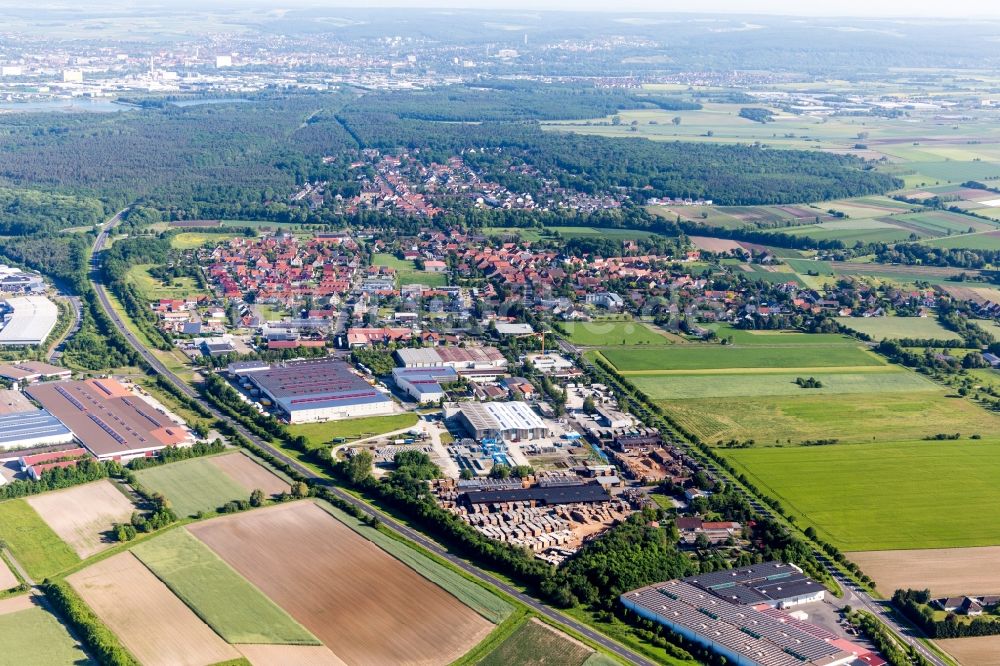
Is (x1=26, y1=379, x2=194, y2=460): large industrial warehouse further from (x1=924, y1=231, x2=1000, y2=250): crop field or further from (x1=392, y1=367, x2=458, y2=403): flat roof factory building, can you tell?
(x1=924, y1=231, x2=1000, y2=250): crop field

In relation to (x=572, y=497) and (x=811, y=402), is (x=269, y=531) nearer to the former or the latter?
(x=572, y=497)

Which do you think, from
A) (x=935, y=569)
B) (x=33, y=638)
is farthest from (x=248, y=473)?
(x=935, y=569)

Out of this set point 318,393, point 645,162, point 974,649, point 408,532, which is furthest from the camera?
point 645,162

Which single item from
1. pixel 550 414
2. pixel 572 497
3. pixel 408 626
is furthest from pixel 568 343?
pixel 408 626

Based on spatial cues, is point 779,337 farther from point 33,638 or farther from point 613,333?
point 33,638

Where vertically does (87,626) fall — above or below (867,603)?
above
